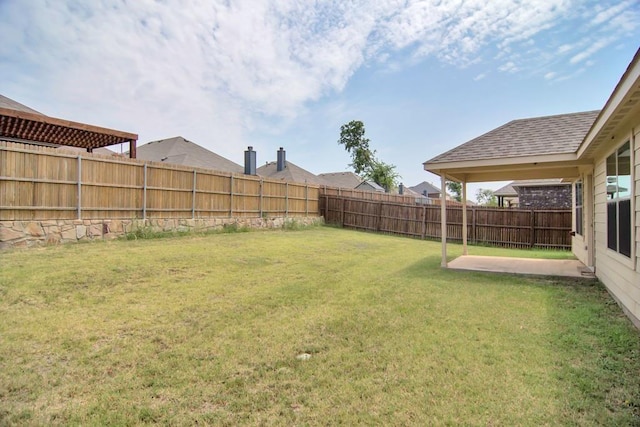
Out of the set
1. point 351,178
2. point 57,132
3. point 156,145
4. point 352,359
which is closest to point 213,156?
point 156,145

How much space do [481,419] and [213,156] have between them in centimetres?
2133

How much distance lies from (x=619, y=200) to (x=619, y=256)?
764 millimetres

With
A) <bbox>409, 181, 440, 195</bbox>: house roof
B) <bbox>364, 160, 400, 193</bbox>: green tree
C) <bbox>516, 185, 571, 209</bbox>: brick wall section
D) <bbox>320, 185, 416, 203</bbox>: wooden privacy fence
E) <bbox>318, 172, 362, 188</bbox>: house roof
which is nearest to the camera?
<bbox>320, 185, 416, 203</bbox>: wooden privacy fence

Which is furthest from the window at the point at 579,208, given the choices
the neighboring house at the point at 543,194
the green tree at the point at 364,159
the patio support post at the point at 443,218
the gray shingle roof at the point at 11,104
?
the green tree at the point at 364,159

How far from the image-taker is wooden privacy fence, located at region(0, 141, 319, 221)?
7.08m

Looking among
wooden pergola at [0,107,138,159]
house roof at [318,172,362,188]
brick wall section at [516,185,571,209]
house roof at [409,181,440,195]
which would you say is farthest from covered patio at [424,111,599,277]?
house roof at [409,181,440,195]

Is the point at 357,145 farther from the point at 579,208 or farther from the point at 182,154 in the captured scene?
the point at 579,208

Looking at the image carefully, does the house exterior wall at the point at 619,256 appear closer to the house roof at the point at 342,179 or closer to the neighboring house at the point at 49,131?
the neighboring house at the point at 49,131

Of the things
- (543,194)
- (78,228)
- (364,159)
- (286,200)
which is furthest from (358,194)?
(364,159)

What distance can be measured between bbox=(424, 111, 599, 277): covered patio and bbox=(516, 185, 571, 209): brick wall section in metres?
11.8

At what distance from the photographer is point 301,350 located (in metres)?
2.99

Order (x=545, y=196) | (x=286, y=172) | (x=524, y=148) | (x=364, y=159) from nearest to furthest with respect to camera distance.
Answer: (x=524, y=148), (x=545, y=196), (x=286, y=172), (x=364, y=159)

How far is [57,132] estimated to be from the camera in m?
10.6

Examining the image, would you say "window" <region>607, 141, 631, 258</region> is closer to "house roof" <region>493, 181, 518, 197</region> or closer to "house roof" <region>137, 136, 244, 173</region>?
"house roof" <region>137, 136, 244, 173</region>
